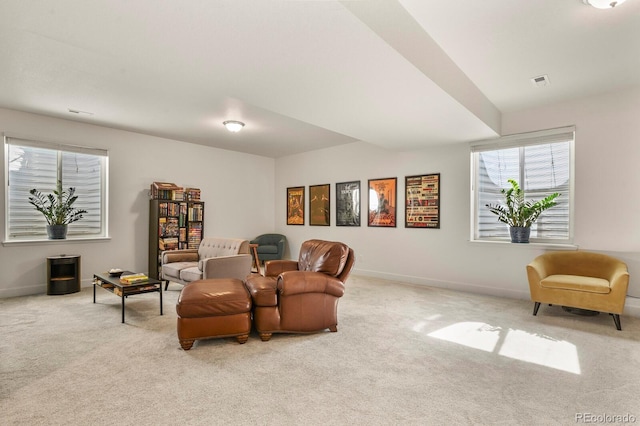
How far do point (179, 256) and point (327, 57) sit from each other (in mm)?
4092

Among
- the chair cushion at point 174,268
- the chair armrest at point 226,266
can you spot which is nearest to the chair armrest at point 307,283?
the chair armrest at point 226,266

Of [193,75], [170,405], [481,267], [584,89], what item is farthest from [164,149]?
[584,89]

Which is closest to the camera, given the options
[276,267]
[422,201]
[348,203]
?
[276,267]

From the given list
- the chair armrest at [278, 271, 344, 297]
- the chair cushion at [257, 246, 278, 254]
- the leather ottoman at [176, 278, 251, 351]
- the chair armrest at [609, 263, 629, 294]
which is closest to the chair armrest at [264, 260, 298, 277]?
the chair armrest at [278, 271, 344, 297]

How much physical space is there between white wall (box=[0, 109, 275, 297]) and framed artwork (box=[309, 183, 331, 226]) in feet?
4.57

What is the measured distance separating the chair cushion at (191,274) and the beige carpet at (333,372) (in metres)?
0.61

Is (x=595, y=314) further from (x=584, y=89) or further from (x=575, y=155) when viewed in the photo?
(x=584, y=89)

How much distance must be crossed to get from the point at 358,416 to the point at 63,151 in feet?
20.0

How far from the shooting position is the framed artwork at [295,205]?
8070 mm

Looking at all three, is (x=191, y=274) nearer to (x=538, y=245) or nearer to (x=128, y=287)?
(x=128, y=287)

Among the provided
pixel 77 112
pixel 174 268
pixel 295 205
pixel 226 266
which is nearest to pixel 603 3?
pixel 226 266

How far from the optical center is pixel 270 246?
7730 millimetres

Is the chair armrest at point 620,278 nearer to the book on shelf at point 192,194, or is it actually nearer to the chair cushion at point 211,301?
the chair cushion at point 211,301

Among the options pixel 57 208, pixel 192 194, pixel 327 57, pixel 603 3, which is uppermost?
pixel 603 3
